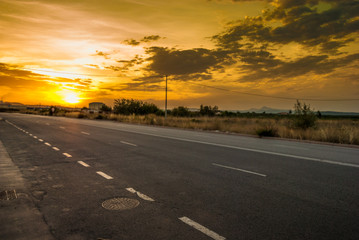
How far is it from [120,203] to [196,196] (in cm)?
154

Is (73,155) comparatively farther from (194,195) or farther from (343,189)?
(343,189)

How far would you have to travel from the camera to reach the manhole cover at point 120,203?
484 cm

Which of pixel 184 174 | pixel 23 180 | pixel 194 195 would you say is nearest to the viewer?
pixel 194 195

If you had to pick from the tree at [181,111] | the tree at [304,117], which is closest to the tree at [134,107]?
the tree at [181,111]

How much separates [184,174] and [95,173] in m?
2.51

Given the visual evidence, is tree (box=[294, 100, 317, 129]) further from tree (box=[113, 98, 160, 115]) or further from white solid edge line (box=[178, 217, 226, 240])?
tree (box=[113, 98, 160, 115])

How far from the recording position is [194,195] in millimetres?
5543

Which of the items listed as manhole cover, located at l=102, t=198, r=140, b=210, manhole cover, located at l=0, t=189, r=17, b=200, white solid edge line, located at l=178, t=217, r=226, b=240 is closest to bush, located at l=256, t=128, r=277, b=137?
manhole cover, located at l=102, t=198, r=140, b=210

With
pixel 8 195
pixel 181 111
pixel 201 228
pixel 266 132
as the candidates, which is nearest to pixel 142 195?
pixel 201 228

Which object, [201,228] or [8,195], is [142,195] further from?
[8,195]

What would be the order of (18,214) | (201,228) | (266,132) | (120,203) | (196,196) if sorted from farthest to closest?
1. (266,132)
2. (196,196)
3. (120,203)
4. (18,214)
5. (201,228)

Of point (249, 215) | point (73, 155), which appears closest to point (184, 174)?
point (249, 215)

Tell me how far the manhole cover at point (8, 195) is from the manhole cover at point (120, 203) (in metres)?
2.04

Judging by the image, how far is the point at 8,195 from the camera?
18.2ft
